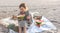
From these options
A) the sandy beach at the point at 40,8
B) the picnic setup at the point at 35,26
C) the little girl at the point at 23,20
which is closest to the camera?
the little girl at the point at 23,20

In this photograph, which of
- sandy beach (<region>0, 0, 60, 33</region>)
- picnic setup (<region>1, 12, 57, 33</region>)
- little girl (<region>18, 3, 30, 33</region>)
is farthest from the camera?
sandy beach (<region>0, 0, 60, 33</region>)

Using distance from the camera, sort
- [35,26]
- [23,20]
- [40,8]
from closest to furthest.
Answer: [23,20], [35,26], [40,8]

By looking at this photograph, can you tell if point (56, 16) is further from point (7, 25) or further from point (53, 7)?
point (7, 25)

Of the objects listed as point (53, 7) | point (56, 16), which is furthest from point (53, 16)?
point (53, 7)

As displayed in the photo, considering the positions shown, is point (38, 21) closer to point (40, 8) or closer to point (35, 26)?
point (35, 26)

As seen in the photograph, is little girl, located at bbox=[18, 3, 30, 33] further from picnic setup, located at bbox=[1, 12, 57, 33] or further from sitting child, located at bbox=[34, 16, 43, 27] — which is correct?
sitting child, located at bbox=[34, 16, 43, 27]

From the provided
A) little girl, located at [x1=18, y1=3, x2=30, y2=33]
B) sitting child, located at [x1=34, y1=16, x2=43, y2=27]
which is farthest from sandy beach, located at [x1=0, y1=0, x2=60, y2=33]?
little girl, located at [x1=18, y1=3, x2=30, y2=33]

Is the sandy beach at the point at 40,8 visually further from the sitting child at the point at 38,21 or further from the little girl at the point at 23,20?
the little girl at the point at 23,20

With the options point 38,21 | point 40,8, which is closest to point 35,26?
point 38,21

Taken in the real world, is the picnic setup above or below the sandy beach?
below

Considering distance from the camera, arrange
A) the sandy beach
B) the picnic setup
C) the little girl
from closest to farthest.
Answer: the little girl → the picnic setup → the sandy beach

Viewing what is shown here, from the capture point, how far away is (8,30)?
2.21 meters

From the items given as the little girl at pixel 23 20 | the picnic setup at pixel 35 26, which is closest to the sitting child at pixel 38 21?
the picnic setup at pixel 35 26

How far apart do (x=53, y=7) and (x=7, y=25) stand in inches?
51.6
